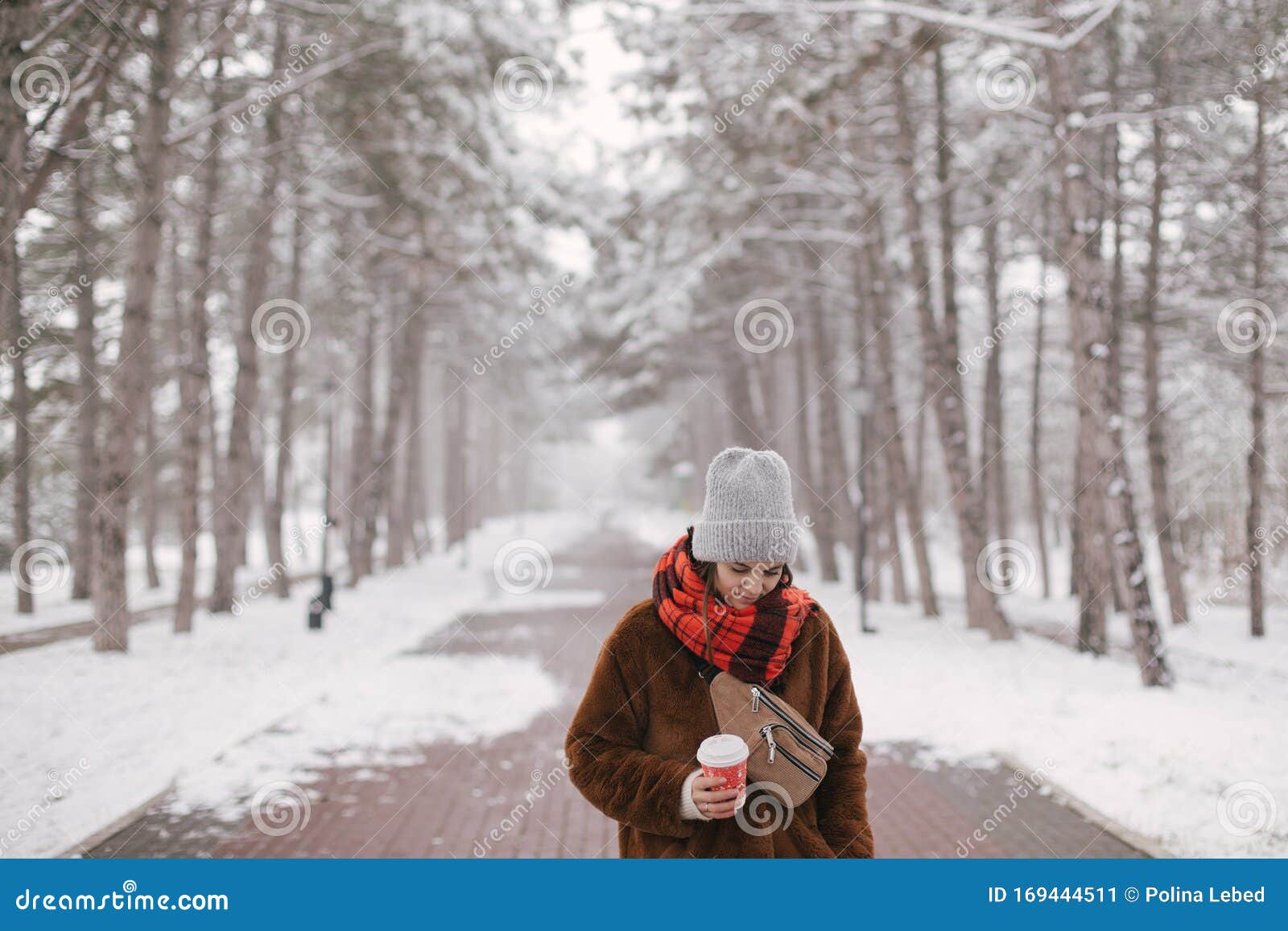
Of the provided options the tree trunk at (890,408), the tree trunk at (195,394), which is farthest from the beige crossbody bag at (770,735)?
the tree trunk at (890,408)

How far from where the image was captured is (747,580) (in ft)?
7.13

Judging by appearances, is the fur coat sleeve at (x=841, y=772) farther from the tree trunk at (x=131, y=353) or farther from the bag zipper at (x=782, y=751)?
the tree trunk at (x=131, y=353)

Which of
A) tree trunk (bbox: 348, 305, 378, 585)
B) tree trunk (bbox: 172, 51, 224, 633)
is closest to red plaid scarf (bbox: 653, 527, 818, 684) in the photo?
tree trunk (bbox: 172, 51, 224, 633)

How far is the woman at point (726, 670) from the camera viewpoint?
7.06ft

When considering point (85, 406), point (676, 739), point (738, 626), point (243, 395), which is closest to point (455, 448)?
point (85, 406)

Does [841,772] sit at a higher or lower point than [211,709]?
higher

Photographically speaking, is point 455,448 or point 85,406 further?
point 455,448

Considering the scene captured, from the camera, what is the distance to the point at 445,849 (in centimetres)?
512

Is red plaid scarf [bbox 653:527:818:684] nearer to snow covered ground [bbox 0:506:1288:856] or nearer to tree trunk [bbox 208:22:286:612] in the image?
snow covered ground [bbox 0:506:1288:856]

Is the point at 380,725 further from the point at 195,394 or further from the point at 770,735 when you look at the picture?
the point at 195,394

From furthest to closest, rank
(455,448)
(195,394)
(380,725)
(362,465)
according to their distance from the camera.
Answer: (455,448) < (362,465) < (195,394) < (380,725)

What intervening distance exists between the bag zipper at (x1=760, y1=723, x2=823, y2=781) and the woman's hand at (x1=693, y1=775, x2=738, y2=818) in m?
0.18

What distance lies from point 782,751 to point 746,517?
61 cm

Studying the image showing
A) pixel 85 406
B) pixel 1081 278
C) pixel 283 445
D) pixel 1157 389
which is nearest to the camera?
pixel 1081 278
